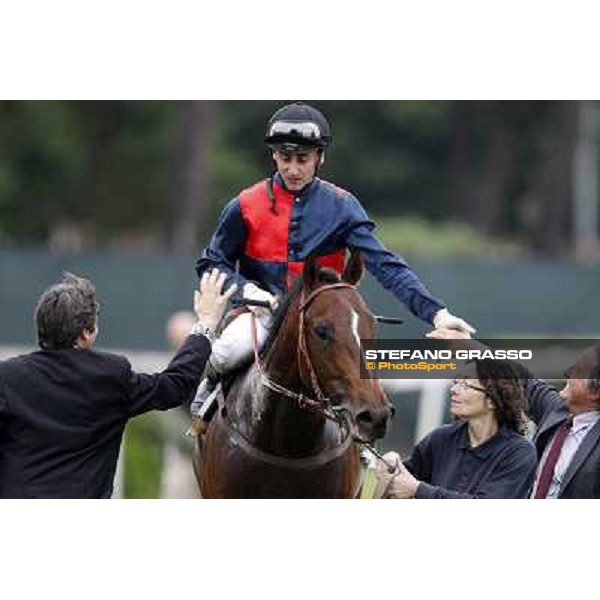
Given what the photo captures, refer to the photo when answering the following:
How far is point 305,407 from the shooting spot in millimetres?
6914

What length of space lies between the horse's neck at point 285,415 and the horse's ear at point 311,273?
184 mm

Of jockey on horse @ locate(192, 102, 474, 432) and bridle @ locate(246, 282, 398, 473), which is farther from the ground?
jockey on horse @ locate(192, 102, 474, 432)

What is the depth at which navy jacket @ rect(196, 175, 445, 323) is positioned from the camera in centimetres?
716

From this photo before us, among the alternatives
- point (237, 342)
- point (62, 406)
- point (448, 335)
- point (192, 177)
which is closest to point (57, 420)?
point (62, 406)

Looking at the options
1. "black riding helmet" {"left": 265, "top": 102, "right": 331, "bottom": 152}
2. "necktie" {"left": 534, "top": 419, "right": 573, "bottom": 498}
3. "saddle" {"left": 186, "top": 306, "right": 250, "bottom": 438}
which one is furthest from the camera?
"saddle" {"left": 186, "top": 306, "right": 250, "bottom": 438}

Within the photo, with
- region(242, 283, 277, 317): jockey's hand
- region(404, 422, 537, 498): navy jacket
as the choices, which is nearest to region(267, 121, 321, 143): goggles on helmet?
region(242, 283, 277, 317): jockey's hand

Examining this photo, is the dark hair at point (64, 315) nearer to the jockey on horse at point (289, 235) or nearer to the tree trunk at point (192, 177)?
the jockey on horse at point (289, 235)

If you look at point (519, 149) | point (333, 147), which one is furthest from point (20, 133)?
point (519, 149)

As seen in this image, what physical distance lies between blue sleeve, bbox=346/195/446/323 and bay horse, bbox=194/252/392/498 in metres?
0.24

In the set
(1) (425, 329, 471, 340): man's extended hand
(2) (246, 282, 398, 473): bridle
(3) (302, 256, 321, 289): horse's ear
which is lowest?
(2) (246, 282, 398, 473): bridle

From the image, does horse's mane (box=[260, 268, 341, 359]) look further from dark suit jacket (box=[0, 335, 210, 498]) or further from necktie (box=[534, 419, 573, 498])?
necktie (box=[534, 419, 573, 498])

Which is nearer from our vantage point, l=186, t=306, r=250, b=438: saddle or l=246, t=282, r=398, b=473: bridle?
l=246, t=282, r=398, b=473: bridle

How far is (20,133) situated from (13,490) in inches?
1153

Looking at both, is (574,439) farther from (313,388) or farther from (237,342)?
(237,342)
